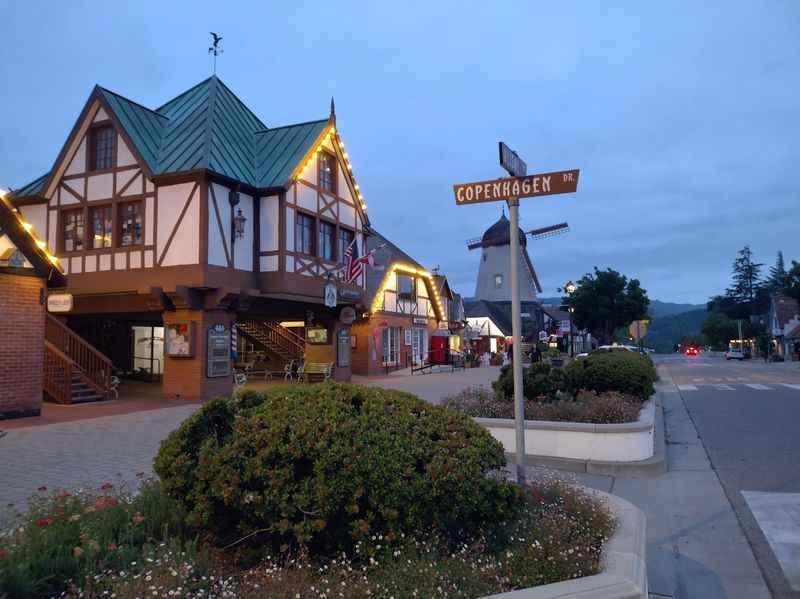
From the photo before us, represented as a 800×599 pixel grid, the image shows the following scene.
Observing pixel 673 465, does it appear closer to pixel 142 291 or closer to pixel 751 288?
pixel 142 291

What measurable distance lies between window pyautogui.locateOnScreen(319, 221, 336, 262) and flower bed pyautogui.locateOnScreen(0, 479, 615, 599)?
17.3 m

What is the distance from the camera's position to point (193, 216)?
698 inches

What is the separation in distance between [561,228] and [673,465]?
33426 millimetres

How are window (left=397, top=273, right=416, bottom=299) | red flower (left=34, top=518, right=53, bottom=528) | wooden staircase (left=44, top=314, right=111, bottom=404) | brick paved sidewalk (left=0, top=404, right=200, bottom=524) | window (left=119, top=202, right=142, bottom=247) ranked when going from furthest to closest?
window (left=397, top=273, right=416, bottom=299) < window (left=119, top=202, right=142, bottom=247) < wooden staircase (left=44, top=314, right=111, bottom=404) < brick paved sidewalk (left=0, top=404, right=200, bottom=524) < red flower (left=34, top=518, right=53, bottom=528)

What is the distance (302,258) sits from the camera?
2006 cm

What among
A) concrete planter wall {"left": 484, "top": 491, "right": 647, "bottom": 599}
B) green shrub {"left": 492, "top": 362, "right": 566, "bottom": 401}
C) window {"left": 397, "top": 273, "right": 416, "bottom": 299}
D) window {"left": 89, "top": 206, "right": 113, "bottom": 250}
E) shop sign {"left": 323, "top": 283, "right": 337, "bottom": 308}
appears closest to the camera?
concrete planter wall {"left": 484, "top": 491, "right": 647, "bottom": 599}

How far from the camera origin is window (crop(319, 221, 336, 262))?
848 inches

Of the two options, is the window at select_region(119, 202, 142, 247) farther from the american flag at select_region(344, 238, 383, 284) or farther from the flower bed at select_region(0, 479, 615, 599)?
the flower bed at select_region(0, 479, 615, 599)

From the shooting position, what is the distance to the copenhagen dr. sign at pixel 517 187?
5.30 m

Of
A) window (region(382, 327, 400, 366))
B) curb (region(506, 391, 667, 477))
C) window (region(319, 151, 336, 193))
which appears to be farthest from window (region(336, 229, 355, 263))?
curb (region(506, 391, 667, 477))

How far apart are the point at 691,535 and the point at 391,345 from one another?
27.8m

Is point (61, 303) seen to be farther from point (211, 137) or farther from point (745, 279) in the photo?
point (745, 279)

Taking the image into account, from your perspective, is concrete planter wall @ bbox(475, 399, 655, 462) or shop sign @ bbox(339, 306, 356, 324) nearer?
concrete planter wall @ bbox(475, 399, 655, 462)

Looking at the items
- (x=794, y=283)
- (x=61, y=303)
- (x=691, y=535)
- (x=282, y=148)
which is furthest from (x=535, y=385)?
(x=794, y=283)
